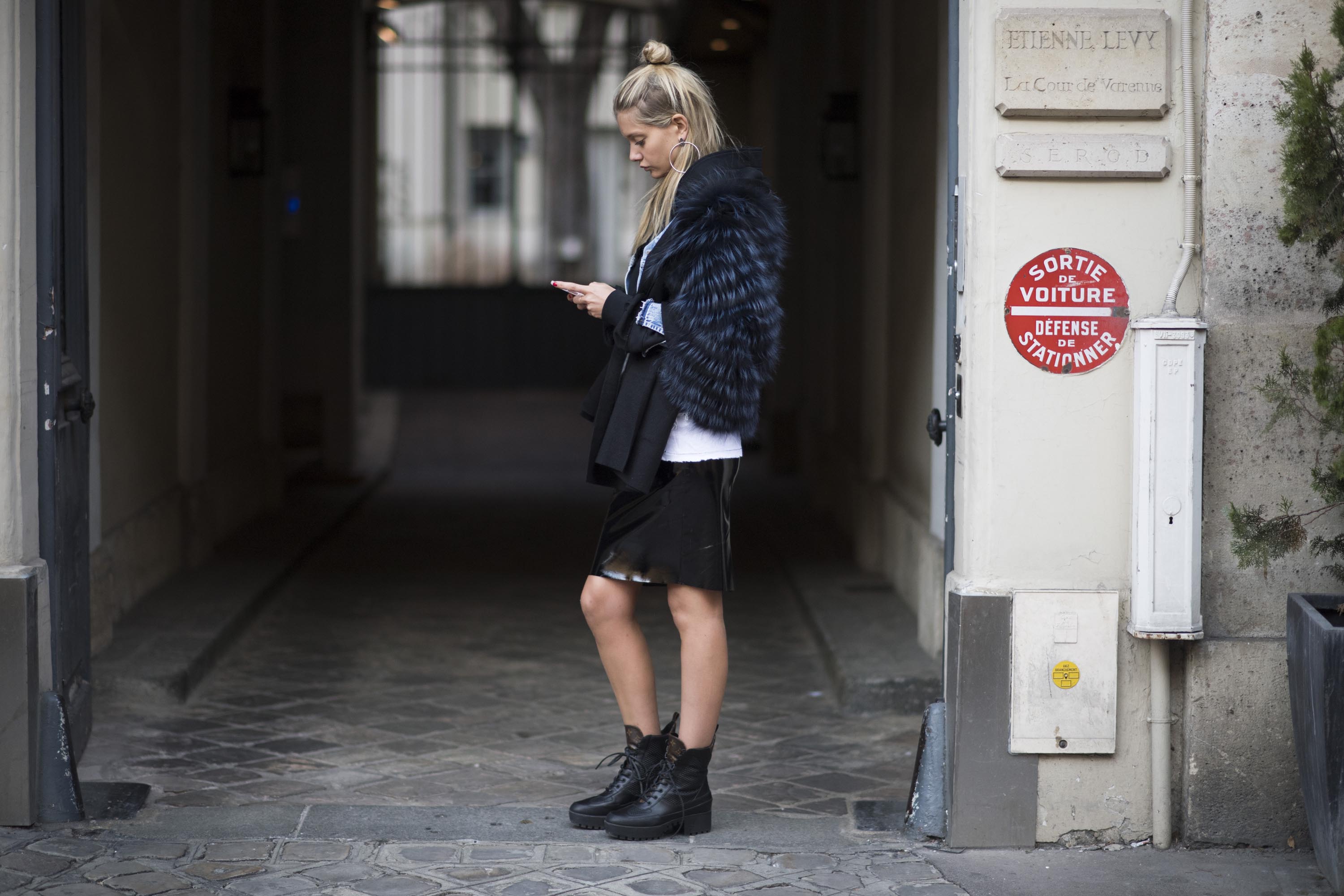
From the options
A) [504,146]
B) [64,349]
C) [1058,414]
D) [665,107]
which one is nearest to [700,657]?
[1058,414]

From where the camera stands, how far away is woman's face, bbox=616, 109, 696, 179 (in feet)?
12.5

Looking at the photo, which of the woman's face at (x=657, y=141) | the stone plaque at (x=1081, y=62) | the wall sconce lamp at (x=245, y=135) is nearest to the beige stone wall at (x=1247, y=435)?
the stone plaque at (x=1081, y=62)

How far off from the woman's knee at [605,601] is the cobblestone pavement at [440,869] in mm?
568

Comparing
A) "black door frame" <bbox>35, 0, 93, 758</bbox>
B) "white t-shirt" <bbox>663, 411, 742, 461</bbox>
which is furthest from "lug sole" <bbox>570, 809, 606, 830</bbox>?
"black door frame" <bbox>35, 0, 93, 758</bbox>

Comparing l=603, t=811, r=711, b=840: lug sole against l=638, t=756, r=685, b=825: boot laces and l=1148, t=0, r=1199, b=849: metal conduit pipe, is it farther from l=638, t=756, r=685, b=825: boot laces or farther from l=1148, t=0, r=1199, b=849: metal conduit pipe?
l=1148, t=0, r=1199, b=849: metal conduit pipe

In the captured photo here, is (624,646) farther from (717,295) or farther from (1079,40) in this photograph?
(1079,40)

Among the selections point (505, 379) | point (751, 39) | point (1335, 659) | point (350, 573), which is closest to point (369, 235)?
point (505, 379)

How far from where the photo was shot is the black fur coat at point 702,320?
3.72 metres

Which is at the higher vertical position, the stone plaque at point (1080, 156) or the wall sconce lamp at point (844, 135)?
the wall sconce lamp at point (844, 135)

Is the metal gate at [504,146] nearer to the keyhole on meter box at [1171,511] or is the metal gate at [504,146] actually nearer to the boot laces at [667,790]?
the boot laces at [667,790]

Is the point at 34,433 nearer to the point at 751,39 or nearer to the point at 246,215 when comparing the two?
the point at 246,215

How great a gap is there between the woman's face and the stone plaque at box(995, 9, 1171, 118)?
2.49ft

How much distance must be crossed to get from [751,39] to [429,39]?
6468 millimetres

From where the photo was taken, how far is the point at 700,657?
394 cm
